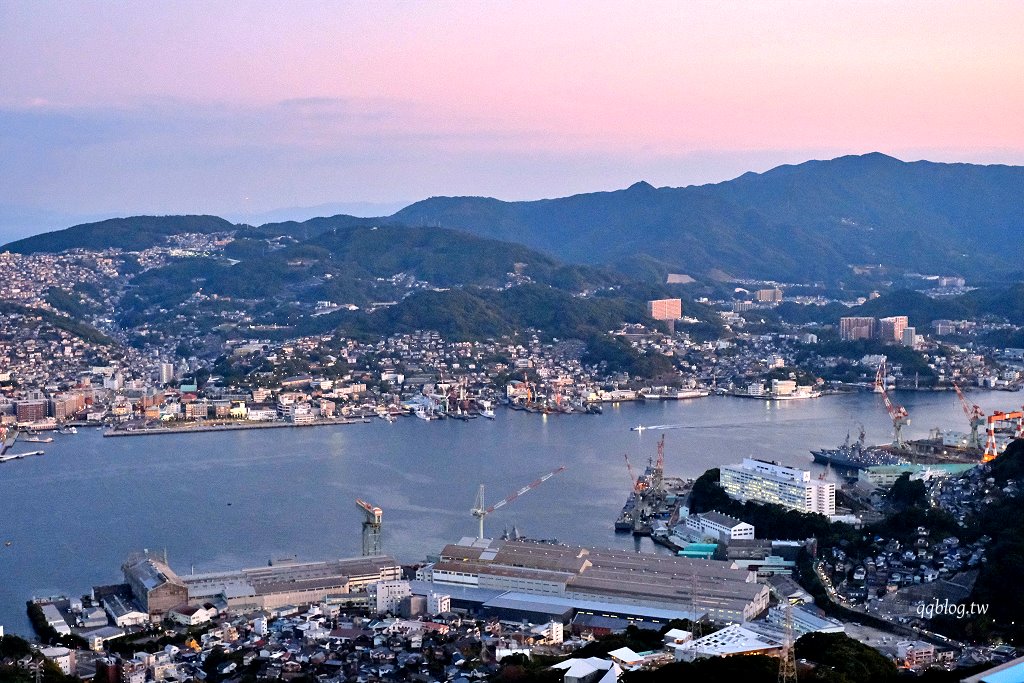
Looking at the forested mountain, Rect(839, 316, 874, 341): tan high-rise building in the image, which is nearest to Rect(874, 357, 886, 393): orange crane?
Rect(839, 316, 874, 341): tan high-rise building

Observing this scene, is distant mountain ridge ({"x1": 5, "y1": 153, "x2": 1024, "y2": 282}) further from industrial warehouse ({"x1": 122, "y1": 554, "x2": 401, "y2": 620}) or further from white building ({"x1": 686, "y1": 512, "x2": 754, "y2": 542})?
industrial warehouse ({"x1": 122, "y1": 554, "x2": 401, "y2": 620})

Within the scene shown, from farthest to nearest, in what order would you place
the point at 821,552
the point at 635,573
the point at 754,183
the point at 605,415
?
1. the point at 754,183
2. the point at 605,415
3. the point at 821,552
4. the point at 635,573

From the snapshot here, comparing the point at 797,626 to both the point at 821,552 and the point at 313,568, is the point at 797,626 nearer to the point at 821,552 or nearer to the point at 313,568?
the point at 821,552

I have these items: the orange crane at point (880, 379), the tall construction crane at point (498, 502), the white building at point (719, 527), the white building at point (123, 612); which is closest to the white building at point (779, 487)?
the white building at point (719, 527)

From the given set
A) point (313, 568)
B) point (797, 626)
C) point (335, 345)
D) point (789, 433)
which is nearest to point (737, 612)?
point (797, 626)

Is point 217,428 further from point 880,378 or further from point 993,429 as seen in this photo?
point 880,378

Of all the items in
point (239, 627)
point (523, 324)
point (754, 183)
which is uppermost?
point (754, 183)

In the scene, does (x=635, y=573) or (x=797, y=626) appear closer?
(x=797, y=626)

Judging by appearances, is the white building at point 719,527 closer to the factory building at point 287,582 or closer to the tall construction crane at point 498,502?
the tall construction crane at point 498,502
